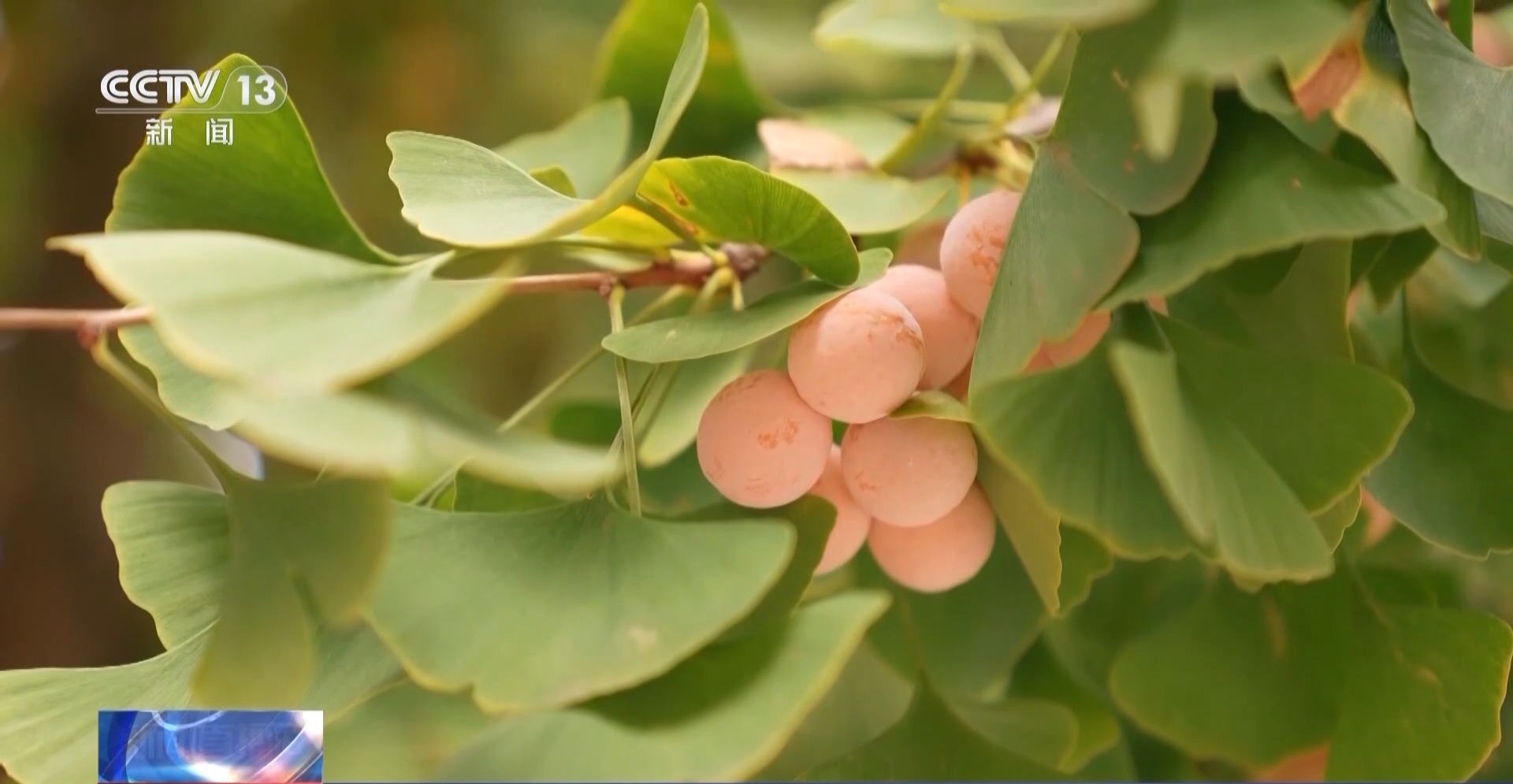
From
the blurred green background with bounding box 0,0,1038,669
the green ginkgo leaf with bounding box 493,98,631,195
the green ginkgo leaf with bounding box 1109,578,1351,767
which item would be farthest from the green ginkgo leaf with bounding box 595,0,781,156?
the green ginkgo leaf with bounding box 1109,578,1351,767

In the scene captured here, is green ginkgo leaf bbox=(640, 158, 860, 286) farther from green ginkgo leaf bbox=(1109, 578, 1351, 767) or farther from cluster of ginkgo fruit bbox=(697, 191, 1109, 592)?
green ginkgo leaf bbox=(1109, 578, 1351, 767)

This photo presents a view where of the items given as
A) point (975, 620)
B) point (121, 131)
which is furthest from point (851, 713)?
point (121, 131)

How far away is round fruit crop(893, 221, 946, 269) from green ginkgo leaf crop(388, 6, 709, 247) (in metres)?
0.12

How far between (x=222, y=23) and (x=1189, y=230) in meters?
0.42

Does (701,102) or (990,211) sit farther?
(701,102)

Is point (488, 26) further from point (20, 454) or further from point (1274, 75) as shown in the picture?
point (1274, 75)

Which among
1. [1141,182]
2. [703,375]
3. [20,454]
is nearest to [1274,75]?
[1141,182]

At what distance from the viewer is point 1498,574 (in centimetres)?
45

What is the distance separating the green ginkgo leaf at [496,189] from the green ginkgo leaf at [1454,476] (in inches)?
7.8

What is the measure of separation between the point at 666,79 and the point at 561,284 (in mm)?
120

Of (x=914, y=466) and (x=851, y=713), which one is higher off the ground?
(x=914, y=466)

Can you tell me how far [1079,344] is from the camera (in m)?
0.26

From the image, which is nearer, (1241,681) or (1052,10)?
(1052,10)

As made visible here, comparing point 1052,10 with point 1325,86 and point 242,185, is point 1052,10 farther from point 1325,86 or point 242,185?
point 242,185
